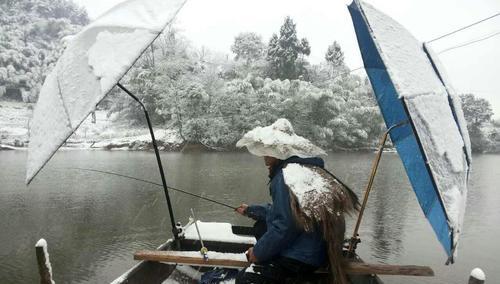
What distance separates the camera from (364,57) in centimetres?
378

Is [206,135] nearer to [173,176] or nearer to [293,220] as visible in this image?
[173,176]

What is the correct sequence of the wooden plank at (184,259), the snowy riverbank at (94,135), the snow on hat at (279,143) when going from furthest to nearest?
1. the snowy riverbank at (94,135)
2. the wooden plank at (184,259)
3. the snow on hat at (279,143)

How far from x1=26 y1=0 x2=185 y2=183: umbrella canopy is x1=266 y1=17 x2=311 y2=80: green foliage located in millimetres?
29026

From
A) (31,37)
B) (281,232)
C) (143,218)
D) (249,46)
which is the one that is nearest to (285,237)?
(281,232)

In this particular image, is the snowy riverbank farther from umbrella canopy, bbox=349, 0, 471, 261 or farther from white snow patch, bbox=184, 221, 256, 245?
umbrella canopy, bbox=349, 0, 471, 261

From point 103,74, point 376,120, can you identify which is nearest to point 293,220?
point 103,74

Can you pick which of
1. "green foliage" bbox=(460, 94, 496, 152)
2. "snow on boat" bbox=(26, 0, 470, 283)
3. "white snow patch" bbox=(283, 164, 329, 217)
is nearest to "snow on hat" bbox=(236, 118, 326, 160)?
"white snow patch" bbox=(283, 164, 329, 217)

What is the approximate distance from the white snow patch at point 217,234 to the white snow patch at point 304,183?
2.02 metres

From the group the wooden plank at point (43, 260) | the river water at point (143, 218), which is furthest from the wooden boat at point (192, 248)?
the river water at point (143, 218)

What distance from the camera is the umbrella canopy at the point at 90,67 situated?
78.5 inches

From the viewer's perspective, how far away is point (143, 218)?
9.84m

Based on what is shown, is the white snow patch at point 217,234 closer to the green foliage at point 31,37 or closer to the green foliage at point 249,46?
the green foliage at point 31,37

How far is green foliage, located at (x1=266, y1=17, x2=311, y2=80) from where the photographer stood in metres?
30.5

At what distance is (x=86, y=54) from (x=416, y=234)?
10077 mm
